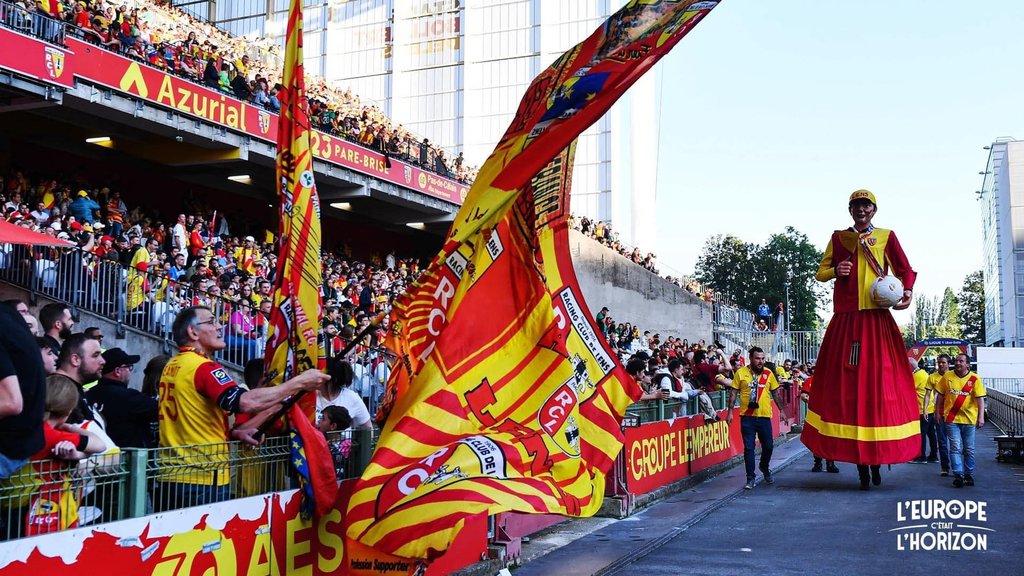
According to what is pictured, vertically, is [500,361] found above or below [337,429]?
above

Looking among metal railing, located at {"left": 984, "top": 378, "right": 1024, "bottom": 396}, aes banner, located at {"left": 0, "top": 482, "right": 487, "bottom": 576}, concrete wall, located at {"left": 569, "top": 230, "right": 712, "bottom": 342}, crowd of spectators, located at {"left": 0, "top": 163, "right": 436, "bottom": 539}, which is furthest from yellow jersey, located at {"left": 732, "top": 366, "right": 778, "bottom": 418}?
metal railing, located at {"left": 984, "top": 378, "right": 1024, "bottom": 396}

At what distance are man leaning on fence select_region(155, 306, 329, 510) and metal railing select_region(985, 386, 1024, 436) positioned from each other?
1712 centimetres

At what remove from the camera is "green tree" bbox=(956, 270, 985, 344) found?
109425 mm

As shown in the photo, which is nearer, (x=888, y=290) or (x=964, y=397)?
(x=888, y=290)

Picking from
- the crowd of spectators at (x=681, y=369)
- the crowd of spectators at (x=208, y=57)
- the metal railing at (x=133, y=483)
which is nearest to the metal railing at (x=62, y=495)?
the metal railing at (x=133, y=483)

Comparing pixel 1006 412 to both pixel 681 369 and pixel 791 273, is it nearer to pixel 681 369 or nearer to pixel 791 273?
pixel 681 369

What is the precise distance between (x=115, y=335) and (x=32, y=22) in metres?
6.27

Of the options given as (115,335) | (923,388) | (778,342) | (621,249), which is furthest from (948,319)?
(115,335)

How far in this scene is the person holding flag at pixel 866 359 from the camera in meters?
10.0

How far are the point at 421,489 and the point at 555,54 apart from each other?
43668mm

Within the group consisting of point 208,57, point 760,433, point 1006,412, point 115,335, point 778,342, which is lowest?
point 1006,412

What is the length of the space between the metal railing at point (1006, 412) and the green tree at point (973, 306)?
3389 inches

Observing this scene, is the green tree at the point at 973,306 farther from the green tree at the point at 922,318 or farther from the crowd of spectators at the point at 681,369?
the crowd of spectators at the point at 681,369

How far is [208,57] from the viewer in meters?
21.6
